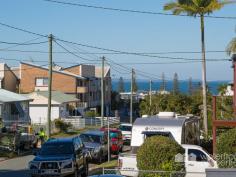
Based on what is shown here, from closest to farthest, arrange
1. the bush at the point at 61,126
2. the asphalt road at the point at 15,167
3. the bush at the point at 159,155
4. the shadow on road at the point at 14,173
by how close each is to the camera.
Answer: the bush at the point at 159,155 < the shadow on road at the point at 14,173 < the asphalt road at the point at 15,167 < the bush at the point at 61,126

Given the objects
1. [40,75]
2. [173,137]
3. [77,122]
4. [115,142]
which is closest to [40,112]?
[77,122]

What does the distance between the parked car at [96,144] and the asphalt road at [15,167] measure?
3.60m

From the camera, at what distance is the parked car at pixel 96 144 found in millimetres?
32281

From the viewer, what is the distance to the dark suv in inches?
920

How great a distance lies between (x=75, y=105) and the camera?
84500mm

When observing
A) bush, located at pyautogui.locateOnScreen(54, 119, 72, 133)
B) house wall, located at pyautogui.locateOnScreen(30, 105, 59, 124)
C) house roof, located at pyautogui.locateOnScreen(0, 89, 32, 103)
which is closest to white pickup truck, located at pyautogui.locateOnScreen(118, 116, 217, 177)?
house roof, located at pyautogui.locateOnScreen(0, 89, 32, 103)

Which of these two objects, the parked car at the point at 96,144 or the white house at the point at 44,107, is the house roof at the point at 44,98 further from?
the parked car at the point at 96,144

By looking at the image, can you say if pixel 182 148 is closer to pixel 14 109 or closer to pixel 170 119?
pixel 170 119

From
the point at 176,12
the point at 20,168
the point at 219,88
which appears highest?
the point at 176,12

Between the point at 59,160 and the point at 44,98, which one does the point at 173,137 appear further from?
the point at 44,98

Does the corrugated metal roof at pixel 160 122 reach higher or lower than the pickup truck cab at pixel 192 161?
higher

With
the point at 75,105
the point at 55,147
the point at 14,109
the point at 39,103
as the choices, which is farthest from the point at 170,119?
the point at 75,105

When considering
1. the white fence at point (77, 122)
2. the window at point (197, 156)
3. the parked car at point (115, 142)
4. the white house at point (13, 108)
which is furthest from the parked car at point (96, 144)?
the white fence at point (77, 122)

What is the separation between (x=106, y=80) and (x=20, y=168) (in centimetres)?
7380
